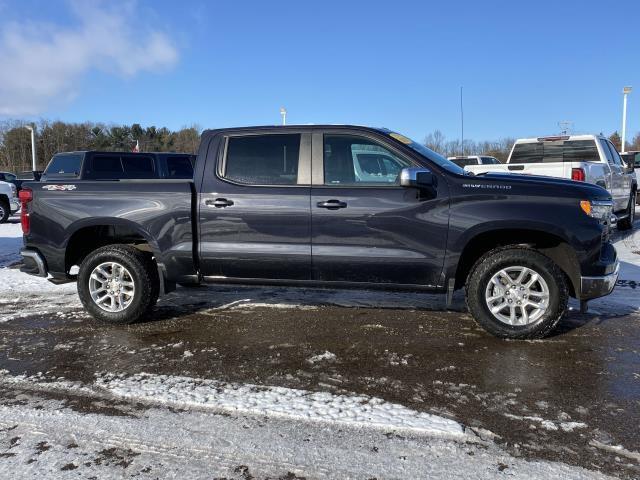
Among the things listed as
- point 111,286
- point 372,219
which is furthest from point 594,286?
point 111,286

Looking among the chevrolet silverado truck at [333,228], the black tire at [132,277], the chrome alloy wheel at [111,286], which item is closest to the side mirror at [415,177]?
the chevrolet silverado truck at [333,228]

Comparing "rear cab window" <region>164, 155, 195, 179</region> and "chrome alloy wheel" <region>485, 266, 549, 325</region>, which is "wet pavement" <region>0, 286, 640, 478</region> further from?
"rear cab window" <region>164, 155, 195, 179</region>

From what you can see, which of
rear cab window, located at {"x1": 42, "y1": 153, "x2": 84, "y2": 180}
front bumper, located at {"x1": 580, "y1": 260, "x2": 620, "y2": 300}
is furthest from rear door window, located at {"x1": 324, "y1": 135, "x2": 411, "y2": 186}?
rear cab window, located at {"x1": 42, "y1": 153, "x2": 84, "y2": 180}

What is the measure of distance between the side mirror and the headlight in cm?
129

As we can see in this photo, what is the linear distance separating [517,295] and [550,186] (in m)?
0.98

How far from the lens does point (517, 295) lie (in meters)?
4.62

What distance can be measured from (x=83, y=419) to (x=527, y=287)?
141 inches

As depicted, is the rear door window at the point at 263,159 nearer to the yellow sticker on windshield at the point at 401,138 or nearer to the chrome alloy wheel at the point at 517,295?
the yellow sticker on windshield at the point at 401,138

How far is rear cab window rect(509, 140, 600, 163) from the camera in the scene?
35.9ft

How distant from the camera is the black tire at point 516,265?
4.52 meters

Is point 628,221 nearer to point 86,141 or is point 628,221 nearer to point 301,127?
point 301,127

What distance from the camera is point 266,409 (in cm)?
331

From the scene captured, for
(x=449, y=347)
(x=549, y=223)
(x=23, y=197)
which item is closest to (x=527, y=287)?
(x=549, y=223)

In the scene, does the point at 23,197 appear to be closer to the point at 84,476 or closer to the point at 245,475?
the point at 84,476
